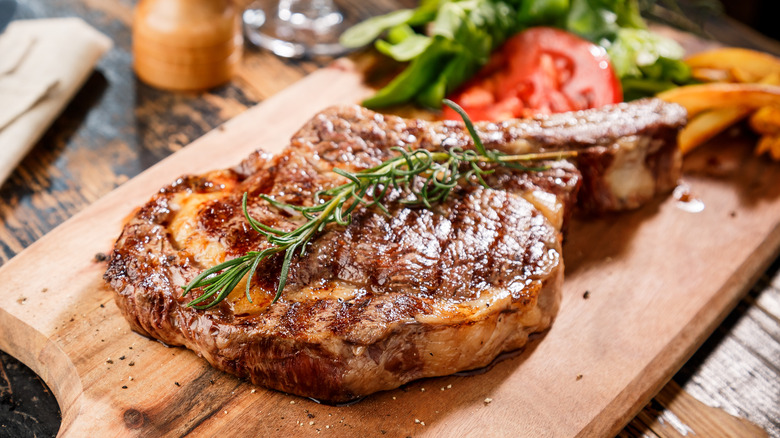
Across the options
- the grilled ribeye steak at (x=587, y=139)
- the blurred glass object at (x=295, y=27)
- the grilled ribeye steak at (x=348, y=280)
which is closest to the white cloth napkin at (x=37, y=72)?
the blurred glass object at (x=295, y=27)

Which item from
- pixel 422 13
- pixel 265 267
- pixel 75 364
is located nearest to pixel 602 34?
pixel 422 13

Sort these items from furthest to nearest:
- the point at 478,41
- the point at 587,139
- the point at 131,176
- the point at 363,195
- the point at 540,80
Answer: the point at 478,41 < the point at 540,80 < the point at 131,176 < the point at 587,139 < the point at 363,195

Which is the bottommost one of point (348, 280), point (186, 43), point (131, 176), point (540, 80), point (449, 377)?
point (449, 377)

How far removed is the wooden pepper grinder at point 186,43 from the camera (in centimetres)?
403

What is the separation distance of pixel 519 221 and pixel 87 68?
9.55 ft

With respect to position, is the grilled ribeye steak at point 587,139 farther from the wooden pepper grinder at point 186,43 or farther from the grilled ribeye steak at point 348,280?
the wooden pepper grinder at point 186,43

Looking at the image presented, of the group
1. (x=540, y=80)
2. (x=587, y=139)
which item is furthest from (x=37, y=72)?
(x=587, y=139)

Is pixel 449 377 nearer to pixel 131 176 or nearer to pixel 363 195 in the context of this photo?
pixel 363 195

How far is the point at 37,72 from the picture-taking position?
4.00 m

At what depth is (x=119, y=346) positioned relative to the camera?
273 centimetres

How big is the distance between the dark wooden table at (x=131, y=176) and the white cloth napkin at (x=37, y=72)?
Answer: 13 cm

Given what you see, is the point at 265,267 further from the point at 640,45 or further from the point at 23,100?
the point at 640,45

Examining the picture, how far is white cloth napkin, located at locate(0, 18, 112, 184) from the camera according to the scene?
12.0 feet

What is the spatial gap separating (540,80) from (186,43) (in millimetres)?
2183
